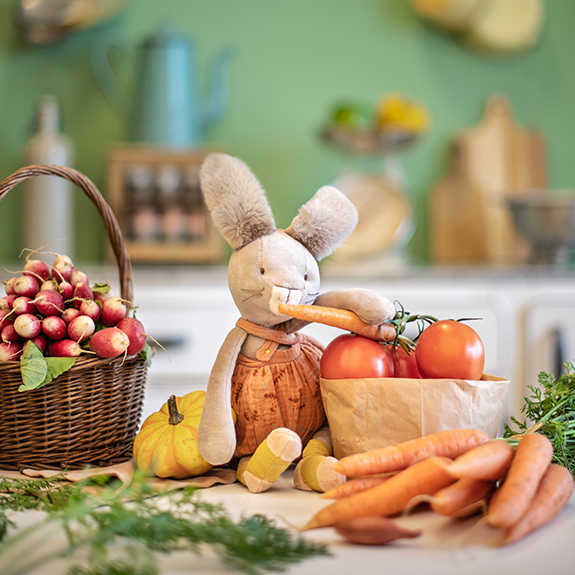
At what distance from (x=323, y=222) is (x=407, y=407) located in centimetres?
24

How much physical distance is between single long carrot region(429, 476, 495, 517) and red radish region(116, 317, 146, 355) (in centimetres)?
39

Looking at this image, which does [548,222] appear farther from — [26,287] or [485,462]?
[26,287]

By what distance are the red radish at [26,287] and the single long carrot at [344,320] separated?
0.32 meters

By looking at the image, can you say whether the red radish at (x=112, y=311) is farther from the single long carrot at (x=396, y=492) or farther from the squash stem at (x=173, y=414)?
the single long carrot at (x=396, y=492)

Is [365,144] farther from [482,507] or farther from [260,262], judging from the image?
[482,507]

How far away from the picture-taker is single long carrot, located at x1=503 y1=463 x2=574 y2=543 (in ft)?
1.59

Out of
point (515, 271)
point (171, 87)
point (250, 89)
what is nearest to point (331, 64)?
point (250, 89)

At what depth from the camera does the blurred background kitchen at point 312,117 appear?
204cm

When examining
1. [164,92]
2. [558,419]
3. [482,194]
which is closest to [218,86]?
[164,92]

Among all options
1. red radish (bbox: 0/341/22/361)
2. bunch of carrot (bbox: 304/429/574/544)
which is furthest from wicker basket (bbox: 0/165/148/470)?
bunch of carrot (bbox: 304/429/574/544)

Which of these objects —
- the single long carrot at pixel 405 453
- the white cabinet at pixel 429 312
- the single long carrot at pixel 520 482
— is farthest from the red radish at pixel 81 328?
the white cabinet at pixel 429 312

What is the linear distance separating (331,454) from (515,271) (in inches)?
54.7

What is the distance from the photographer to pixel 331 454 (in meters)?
0.67

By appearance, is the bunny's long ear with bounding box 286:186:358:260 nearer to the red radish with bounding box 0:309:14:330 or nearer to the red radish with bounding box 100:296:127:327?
the red radish with bounding box 100:296:127:327
